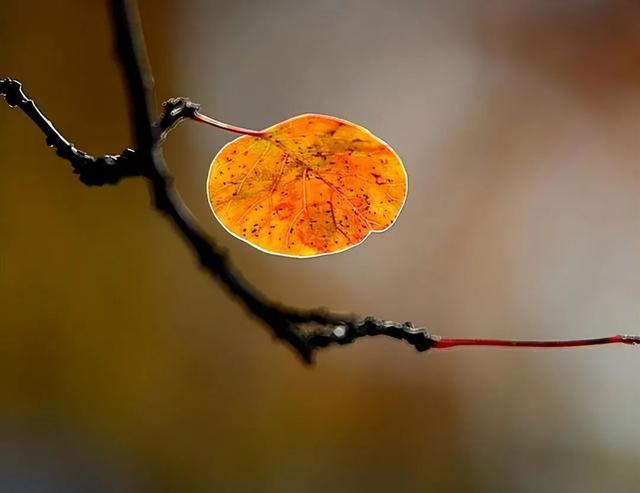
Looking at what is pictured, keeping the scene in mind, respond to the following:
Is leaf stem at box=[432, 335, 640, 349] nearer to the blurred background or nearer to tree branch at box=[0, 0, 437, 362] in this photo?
tree branch at box=[0, 0, 437, 362]

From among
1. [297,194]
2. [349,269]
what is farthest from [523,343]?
[349,269]

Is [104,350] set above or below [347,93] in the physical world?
below

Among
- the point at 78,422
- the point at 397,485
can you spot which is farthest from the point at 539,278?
the point at 78,422

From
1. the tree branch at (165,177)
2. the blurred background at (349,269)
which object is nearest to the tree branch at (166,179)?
the tree branch at (165,177)

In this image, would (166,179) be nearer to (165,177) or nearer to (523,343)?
(165,177)

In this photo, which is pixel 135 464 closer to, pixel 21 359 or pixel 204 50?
pixel 21 359

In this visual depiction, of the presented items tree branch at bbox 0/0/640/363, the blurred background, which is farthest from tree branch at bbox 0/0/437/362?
the blurred background

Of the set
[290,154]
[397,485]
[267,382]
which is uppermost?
[290,154]
